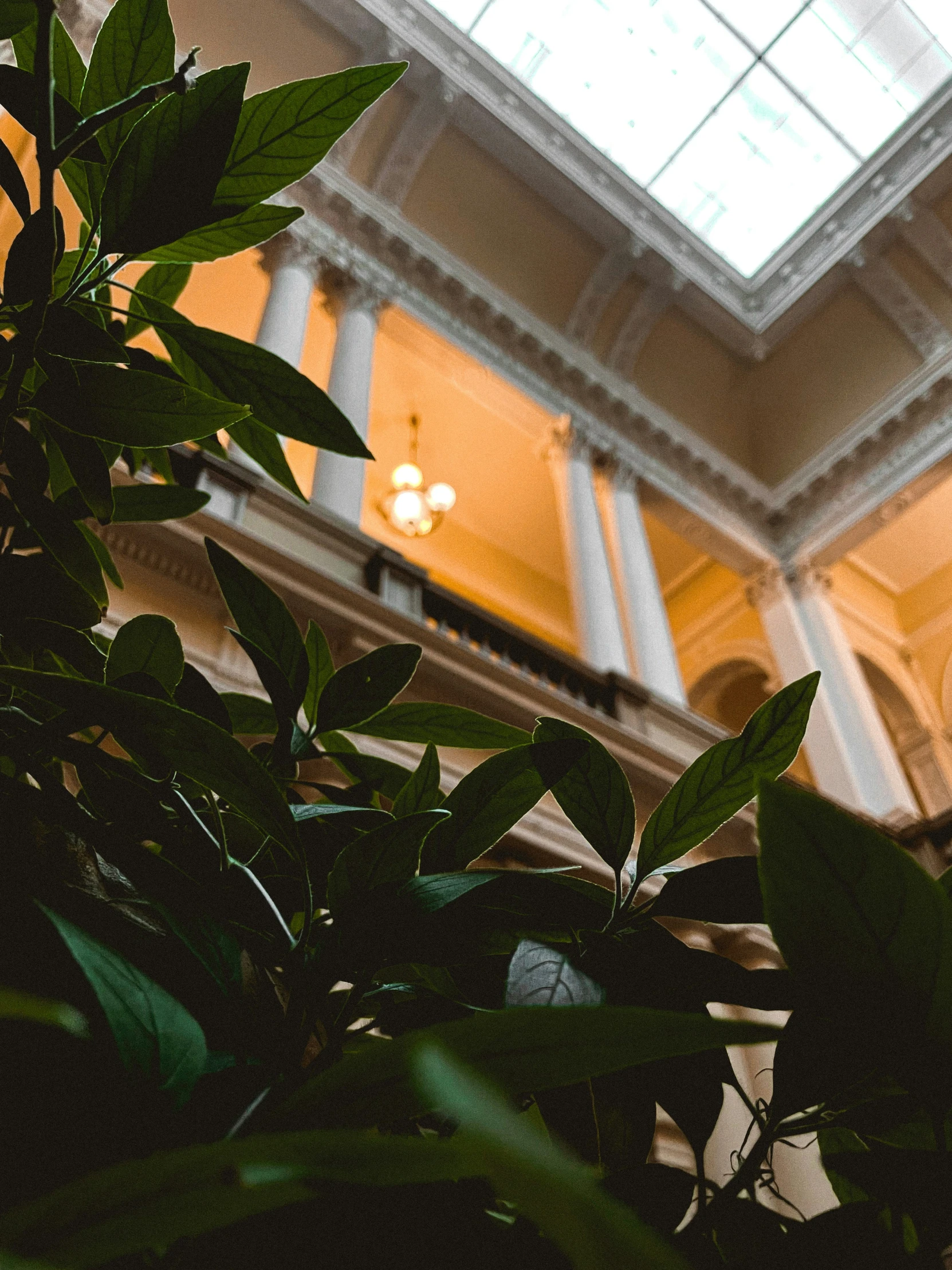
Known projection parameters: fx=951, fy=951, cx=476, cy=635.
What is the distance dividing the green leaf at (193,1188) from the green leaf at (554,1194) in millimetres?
28

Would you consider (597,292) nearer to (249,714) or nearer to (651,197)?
(651,197)

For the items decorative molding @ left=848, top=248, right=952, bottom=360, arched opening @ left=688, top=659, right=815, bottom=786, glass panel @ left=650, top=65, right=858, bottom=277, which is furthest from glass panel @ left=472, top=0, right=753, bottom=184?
arched opening @ left=688, top=659, right=815, bottom=786

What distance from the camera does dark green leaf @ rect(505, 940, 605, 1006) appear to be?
363 mm

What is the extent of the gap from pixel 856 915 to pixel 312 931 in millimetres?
294

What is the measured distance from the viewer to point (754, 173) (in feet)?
35.5

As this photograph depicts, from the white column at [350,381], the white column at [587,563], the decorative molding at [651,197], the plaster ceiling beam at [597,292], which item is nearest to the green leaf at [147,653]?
the white column at [350,381]

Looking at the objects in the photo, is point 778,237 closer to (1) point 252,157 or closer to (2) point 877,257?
(2) point 877,257

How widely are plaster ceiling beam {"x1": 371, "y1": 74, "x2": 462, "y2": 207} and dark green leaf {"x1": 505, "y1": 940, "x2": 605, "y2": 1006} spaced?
33.2 ft

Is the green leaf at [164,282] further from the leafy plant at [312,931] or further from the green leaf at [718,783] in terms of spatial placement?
the green leaf at [718,783]

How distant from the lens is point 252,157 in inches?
19.8

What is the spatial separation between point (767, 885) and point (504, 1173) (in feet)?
0.52

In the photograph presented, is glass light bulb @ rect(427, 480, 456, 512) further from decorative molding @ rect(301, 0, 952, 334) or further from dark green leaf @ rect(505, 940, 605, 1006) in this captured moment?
dark green leaf @ rect(505, 940, 605, 1006)

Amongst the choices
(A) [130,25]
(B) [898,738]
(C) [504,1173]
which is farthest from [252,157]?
(B) [898,738]

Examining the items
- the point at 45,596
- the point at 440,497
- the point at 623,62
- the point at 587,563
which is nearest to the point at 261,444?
the point at 45,596
